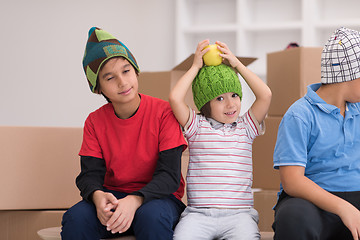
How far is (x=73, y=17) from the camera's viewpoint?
2.70 metres

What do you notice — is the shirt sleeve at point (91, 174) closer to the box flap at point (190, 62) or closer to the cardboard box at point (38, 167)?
the cardboard box at point (38, 167)

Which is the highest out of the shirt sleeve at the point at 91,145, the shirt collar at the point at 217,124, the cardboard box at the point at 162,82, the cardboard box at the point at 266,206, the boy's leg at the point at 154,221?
the cardboard box at the point at 162,82

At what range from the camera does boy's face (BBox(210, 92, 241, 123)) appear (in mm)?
1359

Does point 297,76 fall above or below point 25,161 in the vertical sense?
above

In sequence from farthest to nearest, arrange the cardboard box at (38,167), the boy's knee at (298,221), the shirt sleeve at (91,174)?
the cardboard box at (38,167) < the shirt sleeve at (91,174) < the boy's knee at (298,221)

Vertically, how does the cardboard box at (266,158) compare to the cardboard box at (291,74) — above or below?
below

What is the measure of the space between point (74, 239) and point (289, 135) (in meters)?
0.58

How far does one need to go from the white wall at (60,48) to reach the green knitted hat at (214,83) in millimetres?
1400

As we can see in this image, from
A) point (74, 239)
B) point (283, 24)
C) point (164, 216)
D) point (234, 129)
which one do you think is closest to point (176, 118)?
point (234, 129)

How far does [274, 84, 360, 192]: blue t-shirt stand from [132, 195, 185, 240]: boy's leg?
0.98 ft

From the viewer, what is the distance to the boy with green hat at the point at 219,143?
1279 mm

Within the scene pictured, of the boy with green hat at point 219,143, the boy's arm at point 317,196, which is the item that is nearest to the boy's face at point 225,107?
the boy with green hat at point 219,143

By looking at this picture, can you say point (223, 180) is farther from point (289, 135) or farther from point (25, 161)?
point (25, 161)

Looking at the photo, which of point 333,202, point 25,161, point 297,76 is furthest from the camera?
point 297,76
